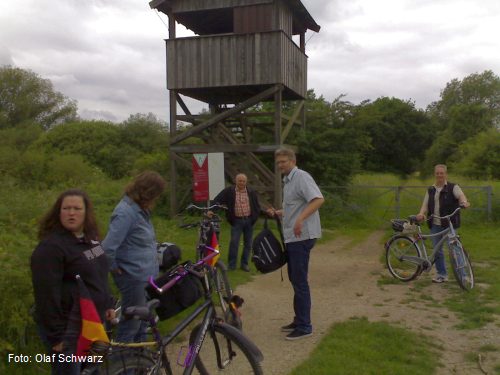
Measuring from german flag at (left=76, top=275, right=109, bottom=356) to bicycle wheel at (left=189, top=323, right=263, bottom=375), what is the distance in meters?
0.97

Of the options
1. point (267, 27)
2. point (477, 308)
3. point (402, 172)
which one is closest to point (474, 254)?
point (477, 308)

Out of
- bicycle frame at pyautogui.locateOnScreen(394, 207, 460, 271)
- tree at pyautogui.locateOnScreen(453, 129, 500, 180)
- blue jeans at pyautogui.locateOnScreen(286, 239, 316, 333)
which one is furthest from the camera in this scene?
tree at pyautogui.locateOnScreen(453, 129, 500, 180)

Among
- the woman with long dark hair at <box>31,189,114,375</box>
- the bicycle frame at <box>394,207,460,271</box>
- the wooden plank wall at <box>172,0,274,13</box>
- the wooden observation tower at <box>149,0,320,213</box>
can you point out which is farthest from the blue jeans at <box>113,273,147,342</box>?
the wooden plank wall at <box>172,0,274,13</box>

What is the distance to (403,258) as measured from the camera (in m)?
8.62

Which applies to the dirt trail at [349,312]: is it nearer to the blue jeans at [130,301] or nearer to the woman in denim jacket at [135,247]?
the blue jeans at [130,301]

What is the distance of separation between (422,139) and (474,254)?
142 ft

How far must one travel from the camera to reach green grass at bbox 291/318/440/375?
4.79 meters

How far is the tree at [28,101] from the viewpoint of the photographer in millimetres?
45625

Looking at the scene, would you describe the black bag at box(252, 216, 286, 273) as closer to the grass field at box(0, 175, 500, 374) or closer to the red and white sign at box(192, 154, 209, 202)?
the grass field at box(0, 175, 500, 374)

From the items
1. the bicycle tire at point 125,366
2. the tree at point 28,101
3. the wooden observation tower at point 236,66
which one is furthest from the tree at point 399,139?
the bicycle tire at point 125,366

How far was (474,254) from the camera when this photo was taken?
11008 mm

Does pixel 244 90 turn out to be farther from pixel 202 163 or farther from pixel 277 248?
pixel 277 248

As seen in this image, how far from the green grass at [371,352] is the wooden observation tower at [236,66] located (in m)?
9.60

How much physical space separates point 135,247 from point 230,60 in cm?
1150
